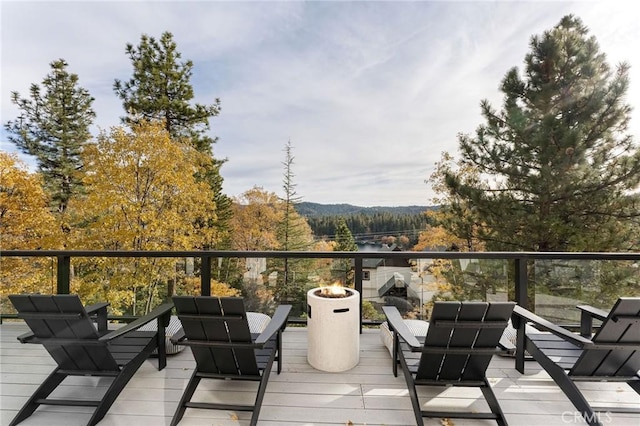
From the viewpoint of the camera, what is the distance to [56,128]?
13.1 m

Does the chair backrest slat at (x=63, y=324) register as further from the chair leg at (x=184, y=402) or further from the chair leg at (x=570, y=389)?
the chair leg at (x=570, y=389)

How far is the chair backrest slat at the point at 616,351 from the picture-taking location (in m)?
1.93

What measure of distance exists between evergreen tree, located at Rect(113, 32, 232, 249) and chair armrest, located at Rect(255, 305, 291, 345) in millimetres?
11491

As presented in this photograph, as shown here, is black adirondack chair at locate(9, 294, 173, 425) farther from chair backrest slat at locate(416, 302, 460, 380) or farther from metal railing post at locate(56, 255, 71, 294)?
chair backrest slat at locate(416, 302, 460, 380)

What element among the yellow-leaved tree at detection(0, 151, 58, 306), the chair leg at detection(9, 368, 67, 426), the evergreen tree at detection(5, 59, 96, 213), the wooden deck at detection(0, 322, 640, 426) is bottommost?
the wooden deck at detection(0, 322, 640, 426)

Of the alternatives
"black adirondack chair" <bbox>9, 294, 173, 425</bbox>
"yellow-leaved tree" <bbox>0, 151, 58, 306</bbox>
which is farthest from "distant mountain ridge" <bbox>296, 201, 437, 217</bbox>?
"black adirondack chair" <bbox>9, 294, 173, 425</bbox>

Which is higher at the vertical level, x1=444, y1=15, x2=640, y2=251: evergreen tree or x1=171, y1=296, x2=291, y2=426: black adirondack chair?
x1=444, y1=15, x2=640, y2=251: evergreen tree

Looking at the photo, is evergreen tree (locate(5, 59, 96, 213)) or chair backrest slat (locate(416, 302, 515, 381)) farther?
evergreen tree (locate(5, 59, 96, 213))

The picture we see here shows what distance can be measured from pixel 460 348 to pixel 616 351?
1043 mm

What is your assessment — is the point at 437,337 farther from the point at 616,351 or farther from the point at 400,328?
the point at 616,351

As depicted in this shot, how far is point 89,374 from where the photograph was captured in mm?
2152

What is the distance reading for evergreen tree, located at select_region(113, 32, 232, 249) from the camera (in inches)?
500

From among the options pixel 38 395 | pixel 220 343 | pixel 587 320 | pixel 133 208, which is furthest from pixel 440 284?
pixel 133 208

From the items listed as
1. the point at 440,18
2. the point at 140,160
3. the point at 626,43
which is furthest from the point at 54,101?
the point at 626,43
